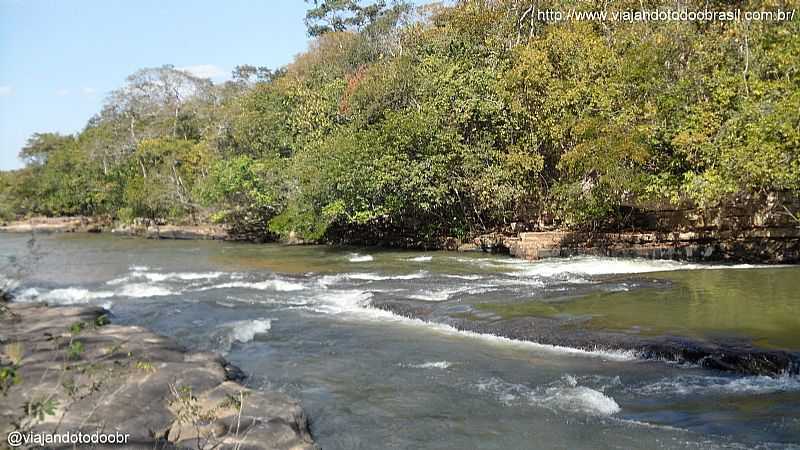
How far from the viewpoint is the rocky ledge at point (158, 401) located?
20.8ft

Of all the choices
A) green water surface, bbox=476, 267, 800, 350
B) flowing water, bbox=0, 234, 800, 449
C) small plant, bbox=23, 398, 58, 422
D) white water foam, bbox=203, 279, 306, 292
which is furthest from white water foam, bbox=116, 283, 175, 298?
small plant, bbox=23, 398, 58, 422

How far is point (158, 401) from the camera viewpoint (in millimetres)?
7625

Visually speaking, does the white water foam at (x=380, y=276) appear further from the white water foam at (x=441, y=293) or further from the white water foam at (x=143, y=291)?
the white water foam at (x=143, y=291)

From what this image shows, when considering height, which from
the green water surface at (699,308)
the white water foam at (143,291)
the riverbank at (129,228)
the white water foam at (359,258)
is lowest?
Answer: the white water foam at (143,291)

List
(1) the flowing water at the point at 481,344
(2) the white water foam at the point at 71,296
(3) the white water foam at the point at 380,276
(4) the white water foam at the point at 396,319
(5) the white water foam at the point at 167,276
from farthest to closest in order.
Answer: (5) the white water foam at the point at 167,276
(3) the white water foam at the point at 380,276
(2) the white water foam at the point at 71,296
(4) the white water foam at the point at 396,319
(1) the flowing water at the point at 481,344

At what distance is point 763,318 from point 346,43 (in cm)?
3165

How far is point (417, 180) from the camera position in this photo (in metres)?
24.6

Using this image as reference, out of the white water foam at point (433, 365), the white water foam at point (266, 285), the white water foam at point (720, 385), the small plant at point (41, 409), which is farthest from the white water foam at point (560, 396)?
the white water foam at point (266, 285)

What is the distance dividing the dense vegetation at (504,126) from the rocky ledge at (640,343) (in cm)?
760

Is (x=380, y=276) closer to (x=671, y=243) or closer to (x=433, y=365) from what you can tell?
(x=671, y=243)

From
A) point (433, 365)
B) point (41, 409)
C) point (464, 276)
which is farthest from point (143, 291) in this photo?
point (41, 409)

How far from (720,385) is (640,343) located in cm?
169

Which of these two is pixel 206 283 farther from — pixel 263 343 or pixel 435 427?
pixel 435 427

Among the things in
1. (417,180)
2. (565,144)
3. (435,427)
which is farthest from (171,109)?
(435,427)
